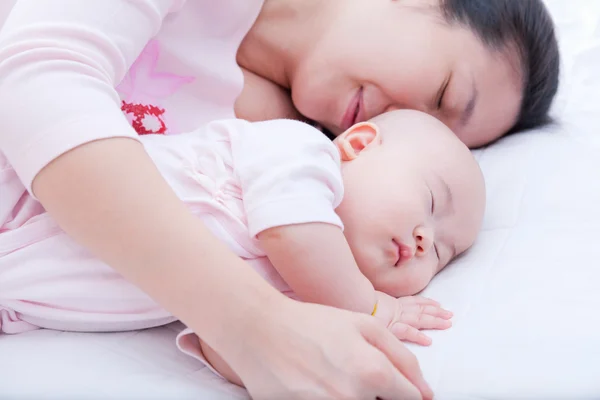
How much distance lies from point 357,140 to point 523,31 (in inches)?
14.2

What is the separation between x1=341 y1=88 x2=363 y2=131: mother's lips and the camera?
3.63 ft

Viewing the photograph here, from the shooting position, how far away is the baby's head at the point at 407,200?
860 millimetres

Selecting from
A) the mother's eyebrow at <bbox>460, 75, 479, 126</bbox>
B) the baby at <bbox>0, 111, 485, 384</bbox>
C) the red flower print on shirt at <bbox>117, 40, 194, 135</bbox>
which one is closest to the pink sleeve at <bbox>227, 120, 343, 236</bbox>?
the baby at <bbox>0, 111, 485, 384</bbox>

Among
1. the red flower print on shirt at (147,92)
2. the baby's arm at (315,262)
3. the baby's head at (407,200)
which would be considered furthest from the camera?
the red flower print on shirt at (147,92)

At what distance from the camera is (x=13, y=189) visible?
2.63 ft

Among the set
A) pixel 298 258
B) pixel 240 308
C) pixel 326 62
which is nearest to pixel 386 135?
pixel 326 62

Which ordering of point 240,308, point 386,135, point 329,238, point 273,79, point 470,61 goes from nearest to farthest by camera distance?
point 240,308 → point 329,238 → point 386,135 → point 470,61 → point 273,79

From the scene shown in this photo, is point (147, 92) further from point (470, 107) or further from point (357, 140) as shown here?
point (470, 107)

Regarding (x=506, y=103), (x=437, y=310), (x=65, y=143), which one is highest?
(x=65, y=143)

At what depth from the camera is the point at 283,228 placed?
0.73 metres

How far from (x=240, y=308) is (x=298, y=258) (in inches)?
4.7

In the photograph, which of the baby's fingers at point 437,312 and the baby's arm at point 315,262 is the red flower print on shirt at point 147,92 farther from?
the baby's fingers at point 437,312

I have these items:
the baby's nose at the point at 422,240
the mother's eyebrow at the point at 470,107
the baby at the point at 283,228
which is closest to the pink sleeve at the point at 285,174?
the baby at the point at 283,228

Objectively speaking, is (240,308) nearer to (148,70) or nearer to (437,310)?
(437,310)
